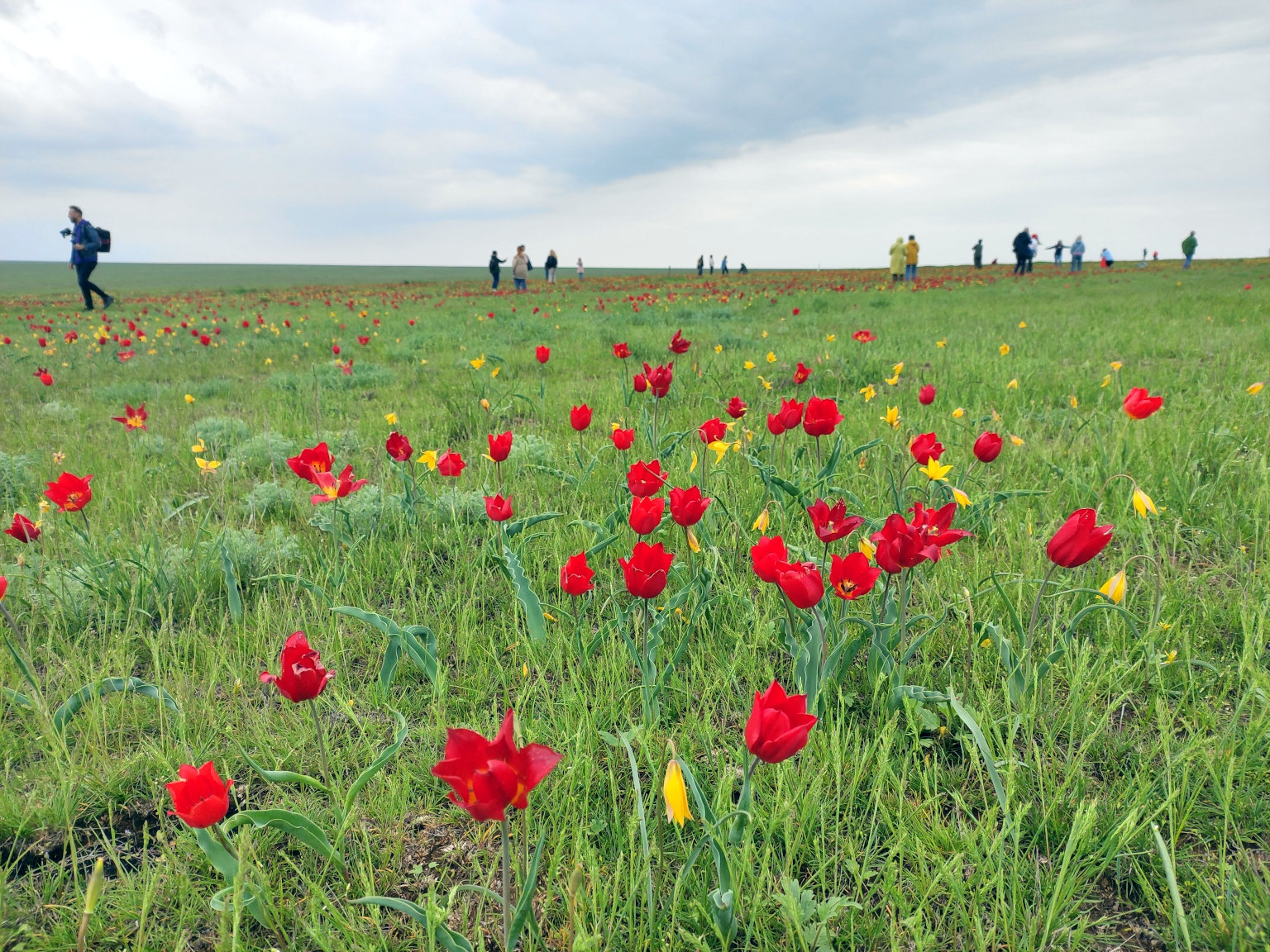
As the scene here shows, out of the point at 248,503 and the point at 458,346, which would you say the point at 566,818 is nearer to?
the point at 248,503

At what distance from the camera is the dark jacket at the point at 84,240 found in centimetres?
1255

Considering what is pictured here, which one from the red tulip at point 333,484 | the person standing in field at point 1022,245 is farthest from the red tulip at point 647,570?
the person standing in field at point 1022,245

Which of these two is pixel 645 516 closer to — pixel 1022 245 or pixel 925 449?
pixel 925 449

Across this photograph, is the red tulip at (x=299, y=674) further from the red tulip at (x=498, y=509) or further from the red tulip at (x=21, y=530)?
the red tulip at (x=21, y=530)

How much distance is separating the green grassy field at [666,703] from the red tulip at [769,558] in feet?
0.55

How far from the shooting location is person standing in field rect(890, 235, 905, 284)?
21312mm

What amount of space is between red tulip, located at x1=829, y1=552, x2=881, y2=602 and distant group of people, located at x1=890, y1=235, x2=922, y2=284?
21738mm

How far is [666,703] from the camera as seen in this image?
1765 mm

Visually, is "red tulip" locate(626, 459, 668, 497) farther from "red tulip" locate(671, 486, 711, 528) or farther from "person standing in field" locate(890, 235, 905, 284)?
"person standing in field" locate(890, 235, 905, 284)

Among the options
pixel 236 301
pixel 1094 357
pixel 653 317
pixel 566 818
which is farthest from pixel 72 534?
pixel 236 301

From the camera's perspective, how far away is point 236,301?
59.1 feet

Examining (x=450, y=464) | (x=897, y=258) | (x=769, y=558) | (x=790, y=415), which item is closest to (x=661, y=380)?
(x=790, y=415)

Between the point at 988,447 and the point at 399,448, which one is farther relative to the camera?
the point at 399,448

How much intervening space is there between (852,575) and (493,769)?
3.43 ft
